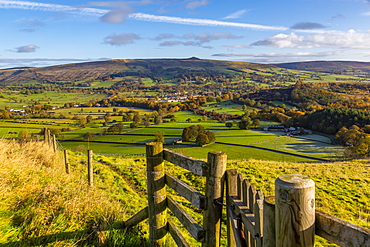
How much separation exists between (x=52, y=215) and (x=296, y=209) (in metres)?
4.82

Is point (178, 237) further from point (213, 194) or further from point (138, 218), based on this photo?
point (213, 194)

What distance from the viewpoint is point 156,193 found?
4531 millimetres

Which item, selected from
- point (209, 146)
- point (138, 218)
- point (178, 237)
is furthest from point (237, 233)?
point (209, 146)

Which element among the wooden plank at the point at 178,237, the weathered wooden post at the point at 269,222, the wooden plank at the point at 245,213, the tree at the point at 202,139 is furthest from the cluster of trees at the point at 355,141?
the weathered wooden post at the point at 269,222

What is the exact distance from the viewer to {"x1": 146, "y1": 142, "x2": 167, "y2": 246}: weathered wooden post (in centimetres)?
442

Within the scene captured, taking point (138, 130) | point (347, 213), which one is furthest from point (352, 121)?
point (347, 213)

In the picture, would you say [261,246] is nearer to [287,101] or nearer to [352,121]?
[352,121]

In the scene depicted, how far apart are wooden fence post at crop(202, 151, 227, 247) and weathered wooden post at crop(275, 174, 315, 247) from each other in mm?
1379

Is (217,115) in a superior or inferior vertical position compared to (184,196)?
inferior

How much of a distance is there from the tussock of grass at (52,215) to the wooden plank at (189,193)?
67.2 inches

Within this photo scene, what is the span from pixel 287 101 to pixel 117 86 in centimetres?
13082

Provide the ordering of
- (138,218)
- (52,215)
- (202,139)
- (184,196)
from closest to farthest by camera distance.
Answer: (184,196) → (52,215) → (138,218) → (202,139)

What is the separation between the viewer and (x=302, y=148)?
5547cm

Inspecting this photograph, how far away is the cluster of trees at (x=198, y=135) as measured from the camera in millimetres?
54500
